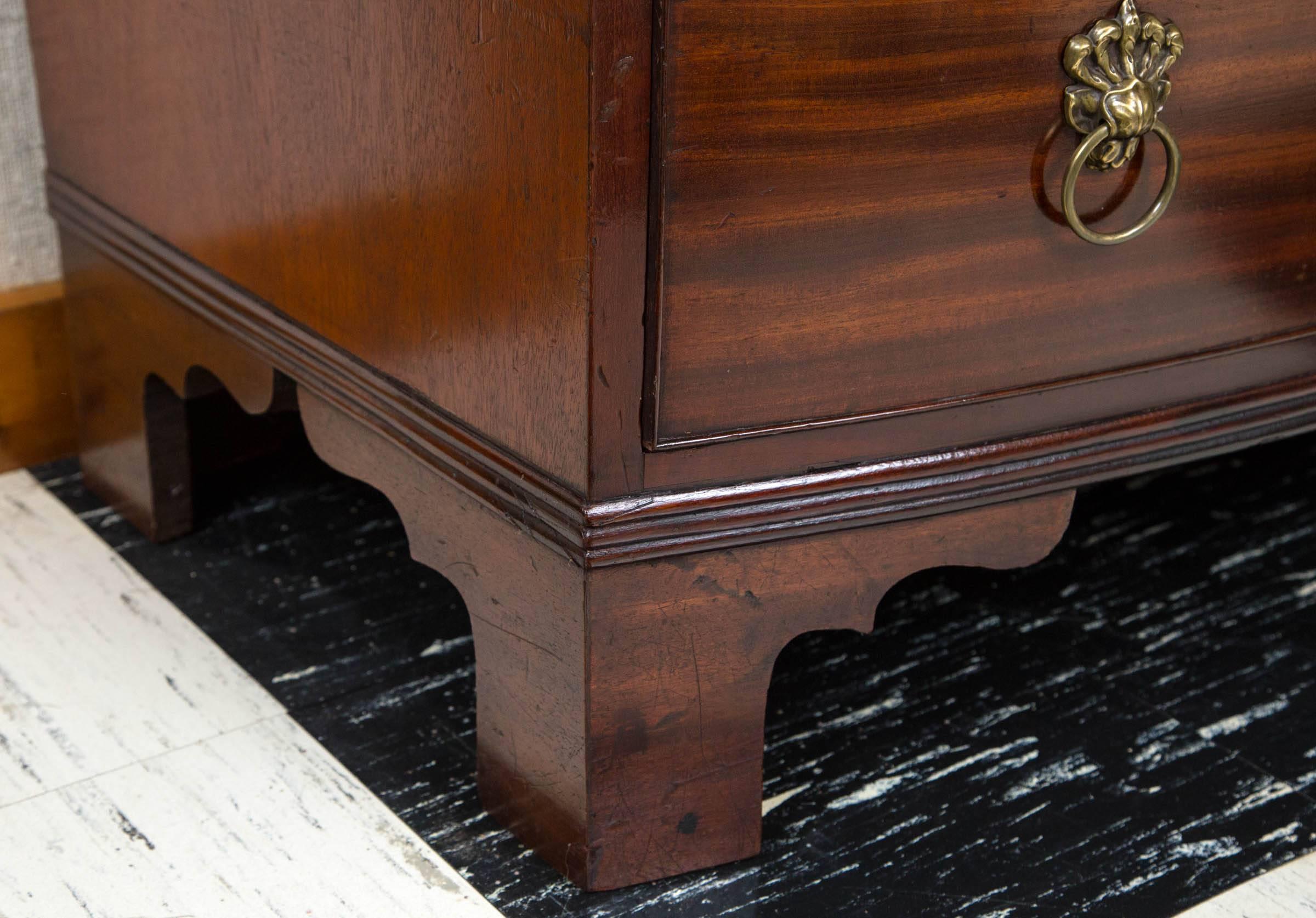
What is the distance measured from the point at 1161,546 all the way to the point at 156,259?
804mm

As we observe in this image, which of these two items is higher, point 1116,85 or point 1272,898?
point 1116,85

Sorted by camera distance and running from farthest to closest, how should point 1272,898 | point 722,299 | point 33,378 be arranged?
point 33,378
point 1272,898
point 722,299

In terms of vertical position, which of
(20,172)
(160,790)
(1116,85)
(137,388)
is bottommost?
(160,790)

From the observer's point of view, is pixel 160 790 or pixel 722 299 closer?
pixel 722 299

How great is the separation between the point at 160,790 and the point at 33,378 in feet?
1.73

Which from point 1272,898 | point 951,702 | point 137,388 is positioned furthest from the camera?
point 137,388

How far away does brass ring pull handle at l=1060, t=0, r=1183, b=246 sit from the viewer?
0.74m

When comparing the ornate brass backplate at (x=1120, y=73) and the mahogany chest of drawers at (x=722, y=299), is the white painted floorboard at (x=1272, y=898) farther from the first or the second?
the ornate brass backplate at (x=1120, y=73)

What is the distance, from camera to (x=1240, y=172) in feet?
2.72

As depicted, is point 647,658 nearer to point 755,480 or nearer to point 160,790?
point 755,480

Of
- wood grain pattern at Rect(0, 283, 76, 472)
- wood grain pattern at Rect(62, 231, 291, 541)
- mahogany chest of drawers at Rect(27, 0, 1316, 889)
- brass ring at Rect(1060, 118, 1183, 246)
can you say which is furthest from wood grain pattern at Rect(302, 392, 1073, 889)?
wood grain pattern at Rect(0, 283, 76, 472)

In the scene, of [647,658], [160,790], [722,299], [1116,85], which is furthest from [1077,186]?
[160,790]

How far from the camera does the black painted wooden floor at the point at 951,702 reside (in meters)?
0.85

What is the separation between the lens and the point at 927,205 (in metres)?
0.74
